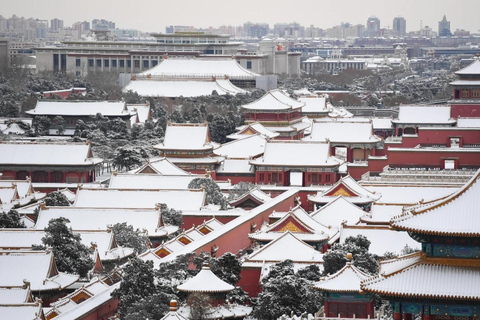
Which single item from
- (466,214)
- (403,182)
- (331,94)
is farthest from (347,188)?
(331,94)

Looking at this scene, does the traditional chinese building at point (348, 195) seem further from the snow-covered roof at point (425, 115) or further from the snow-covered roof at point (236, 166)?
the snow-covered roof at point (425, 115)

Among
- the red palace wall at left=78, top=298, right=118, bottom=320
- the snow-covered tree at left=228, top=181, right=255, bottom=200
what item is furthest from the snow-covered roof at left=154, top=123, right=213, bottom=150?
the red palace wall at left=78, top=298, right=118, bottom=320

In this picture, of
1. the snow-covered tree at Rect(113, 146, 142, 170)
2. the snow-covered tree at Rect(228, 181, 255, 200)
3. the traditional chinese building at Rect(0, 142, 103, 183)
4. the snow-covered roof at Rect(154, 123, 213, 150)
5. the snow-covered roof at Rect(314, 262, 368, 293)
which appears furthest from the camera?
the snow-covered tree at Rect(113, 146, 142, 170)

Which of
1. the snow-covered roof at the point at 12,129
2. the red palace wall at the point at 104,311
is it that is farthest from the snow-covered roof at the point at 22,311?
the snow-covered roof at the point at 12,129

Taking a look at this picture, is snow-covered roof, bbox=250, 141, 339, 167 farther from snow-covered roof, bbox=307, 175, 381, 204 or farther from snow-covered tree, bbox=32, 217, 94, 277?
snow-covered tree, bbox=32, 217, 94, 277

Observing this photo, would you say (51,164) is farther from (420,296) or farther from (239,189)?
(420,296)

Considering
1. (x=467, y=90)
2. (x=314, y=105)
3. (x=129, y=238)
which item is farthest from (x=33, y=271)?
(x=314, y=105)

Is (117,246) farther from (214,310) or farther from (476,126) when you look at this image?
(476,126)
